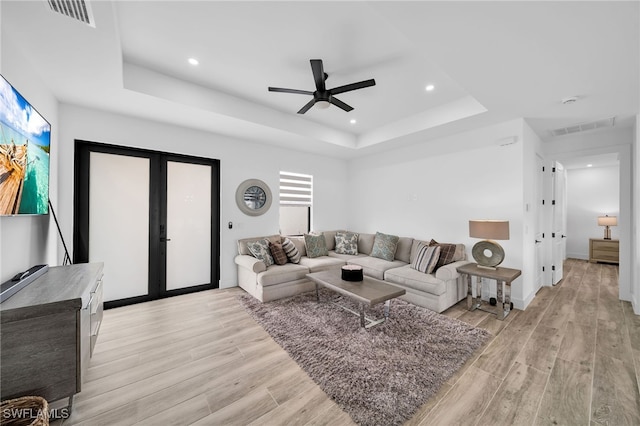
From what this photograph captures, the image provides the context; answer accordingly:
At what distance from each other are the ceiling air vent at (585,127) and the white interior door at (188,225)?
5802 mm

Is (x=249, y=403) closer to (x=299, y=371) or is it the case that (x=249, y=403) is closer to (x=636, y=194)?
(x=299, y=371)

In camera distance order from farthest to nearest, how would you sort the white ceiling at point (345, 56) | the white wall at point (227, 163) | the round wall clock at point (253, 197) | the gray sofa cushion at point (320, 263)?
the round wall clock at point (253, 197) → the gray sofa cushion at point (320, 263) → the white wall at point (227, 163) → the white ceiling at point (345, 56)

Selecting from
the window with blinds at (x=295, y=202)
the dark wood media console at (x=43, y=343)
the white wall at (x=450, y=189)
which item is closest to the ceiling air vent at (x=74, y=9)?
the dark wood media console at (x=43, y=343)

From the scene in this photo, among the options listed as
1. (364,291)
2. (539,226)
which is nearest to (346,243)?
(364,291)

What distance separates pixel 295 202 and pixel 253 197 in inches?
40.3

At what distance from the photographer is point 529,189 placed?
3635 mm

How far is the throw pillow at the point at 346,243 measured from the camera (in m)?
5.12

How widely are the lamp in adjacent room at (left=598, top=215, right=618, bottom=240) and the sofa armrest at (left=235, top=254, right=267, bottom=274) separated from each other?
27.0ft

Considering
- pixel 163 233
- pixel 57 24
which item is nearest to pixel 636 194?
pixel 57 24

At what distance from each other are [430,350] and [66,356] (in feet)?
9.32

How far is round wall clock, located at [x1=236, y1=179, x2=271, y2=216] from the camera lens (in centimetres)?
452

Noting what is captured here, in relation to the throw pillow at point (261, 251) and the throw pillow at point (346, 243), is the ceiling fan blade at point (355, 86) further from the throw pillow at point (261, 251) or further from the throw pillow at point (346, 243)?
the throw pillow at point (346, 243)

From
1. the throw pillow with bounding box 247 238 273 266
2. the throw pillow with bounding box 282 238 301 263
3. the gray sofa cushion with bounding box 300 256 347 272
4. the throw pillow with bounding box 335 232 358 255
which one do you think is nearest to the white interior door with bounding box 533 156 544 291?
the throw pillow with bounding box 335 232 358 255

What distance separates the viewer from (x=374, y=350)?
94.6 inches
